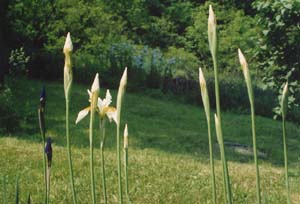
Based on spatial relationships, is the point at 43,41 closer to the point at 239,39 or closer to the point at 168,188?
the point at 239,39

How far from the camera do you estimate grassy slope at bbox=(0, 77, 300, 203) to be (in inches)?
192

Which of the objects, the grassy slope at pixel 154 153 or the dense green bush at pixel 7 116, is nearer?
the grassy slope at pixel 154 153

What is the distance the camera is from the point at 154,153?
723 centimetres

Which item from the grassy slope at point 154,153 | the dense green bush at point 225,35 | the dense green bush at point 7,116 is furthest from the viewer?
the dense green bush at point 225,35

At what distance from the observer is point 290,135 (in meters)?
10.5

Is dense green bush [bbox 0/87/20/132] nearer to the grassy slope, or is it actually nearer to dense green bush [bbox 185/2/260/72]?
the grassy slope

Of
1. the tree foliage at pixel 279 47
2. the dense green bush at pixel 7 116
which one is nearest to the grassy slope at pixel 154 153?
the dense green bush at pixel 7 116

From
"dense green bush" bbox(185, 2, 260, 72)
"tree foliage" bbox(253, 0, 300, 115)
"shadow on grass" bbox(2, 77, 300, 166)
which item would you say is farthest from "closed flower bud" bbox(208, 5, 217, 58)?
"dense green bush" bbox(185, 2, 260, 72)

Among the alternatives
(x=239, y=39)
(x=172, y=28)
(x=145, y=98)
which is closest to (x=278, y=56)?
(x=145, y=98)

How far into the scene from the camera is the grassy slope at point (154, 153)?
16.0ft

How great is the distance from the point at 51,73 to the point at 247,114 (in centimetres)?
445

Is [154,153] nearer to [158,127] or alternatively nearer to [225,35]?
[158,127]

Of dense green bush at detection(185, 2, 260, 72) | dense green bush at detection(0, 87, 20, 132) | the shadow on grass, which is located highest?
dense green bush at detection(185, 2, 260, 72)

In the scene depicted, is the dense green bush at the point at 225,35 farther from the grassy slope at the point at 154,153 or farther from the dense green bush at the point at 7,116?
the dense green bush at the point at 7,116
